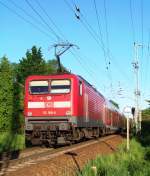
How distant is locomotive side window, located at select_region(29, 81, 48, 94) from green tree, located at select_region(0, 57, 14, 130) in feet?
46.9

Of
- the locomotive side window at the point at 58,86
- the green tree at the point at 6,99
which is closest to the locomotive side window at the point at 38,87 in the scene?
the locomotive side window at the point at 58,86

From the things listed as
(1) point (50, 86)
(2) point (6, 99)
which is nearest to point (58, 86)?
(1) point (50, 86)

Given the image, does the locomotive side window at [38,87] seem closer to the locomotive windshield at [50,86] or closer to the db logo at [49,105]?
the locomotive windshield at [50,86]

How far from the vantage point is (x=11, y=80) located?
3972cm

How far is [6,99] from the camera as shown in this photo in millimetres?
38750

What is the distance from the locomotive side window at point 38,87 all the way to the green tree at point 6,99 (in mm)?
14305

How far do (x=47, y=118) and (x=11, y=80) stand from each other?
663 inches

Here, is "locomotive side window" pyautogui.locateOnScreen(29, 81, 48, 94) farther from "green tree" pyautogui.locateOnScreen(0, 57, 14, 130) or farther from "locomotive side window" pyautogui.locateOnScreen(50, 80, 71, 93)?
"green tree" pyautogui.locateOnScreen(0, 57, 14, 130)

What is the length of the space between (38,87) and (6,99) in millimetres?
15108

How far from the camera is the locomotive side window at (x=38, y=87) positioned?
23891 mm

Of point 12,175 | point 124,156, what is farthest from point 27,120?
point 12,175

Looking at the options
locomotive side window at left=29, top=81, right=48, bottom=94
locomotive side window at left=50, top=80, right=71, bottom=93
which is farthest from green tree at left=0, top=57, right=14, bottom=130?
locomotive side window at left=50, top=80, right=71, bottom=93

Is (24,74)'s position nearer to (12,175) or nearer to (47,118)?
(47,118)

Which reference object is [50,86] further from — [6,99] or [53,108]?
[6,99]
